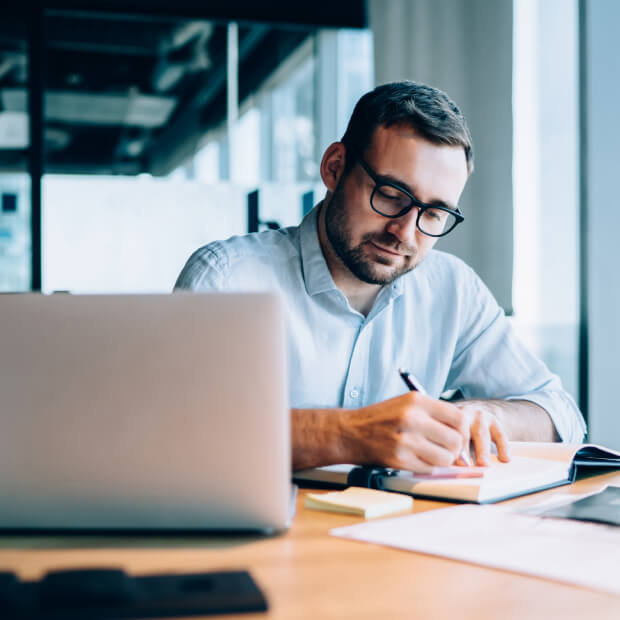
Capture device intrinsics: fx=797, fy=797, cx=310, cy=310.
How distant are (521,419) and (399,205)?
48 centimetres

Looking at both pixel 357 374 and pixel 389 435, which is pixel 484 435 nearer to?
pixel 389 435

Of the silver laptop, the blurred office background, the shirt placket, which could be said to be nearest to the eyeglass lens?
the shirt placket

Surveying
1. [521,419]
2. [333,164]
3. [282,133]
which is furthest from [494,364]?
[282,133]

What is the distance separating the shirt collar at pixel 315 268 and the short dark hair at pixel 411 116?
0.52ft

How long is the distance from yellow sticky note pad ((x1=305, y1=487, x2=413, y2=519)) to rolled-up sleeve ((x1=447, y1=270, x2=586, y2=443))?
2.36 ft

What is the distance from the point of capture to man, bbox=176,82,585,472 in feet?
5.24

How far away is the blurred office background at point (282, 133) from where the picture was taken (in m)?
3.16

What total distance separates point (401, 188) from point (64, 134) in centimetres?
282

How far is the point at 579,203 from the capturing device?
3.14 meters

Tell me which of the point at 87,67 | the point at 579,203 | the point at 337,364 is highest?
the point at 87,67

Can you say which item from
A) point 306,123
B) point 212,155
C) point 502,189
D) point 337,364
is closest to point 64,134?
point 212,155

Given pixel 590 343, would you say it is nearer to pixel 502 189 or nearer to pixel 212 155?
pixel 502 189

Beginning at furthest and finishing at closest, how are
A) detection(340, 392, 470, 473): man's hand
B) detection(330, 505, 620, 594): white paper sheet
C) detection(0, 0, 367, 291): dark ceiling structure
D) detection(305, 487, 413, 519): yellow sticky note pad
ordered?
detection(0, 0, 367, 291): dark ceiling structure → detection(340, 392, 470, 473): man's hand → detection(305, 487, 413, 519): yellow sticky note pad → detection(330, 505, 620, 594): white paper sheet

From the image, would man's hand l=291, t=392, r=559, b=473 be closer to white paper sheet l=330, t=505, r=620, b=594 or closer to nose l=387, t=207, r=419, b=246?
white paper sheet l=330, t=505, r=620, b=594
